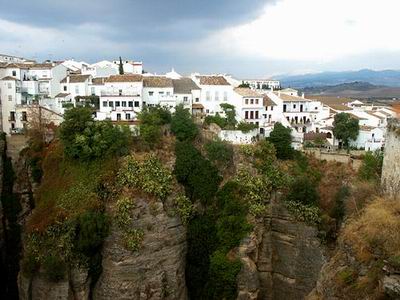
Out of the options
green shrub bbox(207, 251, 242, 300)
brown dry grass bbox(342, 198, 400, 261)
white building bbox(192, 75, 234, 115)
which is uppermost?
white building bbox(192, 75, 234, 115)

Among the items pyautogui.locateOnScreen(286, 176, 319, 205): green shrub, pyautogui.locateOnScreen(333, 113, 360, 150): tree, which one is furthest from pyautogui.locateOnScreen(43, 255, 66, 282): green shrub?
pyautogui.locateOnScreen(333, 113, 360, 150): tree

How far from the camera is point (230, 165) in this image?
29.9m

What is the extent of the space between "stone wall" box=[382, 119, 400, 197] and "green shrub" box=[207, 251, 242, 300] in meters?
11.4

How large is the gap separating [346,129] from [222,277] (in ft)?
56.2

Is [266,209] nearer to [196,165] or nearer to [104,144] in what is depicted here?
[196,165]

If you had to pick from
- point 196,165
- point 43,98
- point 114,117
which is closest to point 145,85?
point 114,117

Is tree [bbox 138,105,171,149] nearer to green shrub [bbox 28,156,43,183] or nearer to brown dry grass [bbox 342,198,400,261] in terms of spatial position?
green shrub [bbox 28,156,43,183]

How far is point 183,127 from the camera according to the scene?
30.7m

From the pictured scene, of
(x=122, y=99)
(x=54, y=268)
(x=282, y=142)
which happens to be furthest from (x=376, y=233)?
(x=122, y=99)

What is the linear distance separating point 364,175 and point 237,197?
28.0ft

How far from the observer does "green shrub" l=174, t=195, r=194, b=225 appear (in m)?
27.0

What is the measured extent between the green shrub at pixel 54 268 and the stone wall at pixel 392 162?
16230mm

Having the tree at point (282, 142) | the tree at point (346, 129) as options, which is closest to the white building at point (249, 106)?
the tree at point (282, 142)

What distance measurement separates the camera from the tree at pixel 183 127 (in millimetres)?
30656
